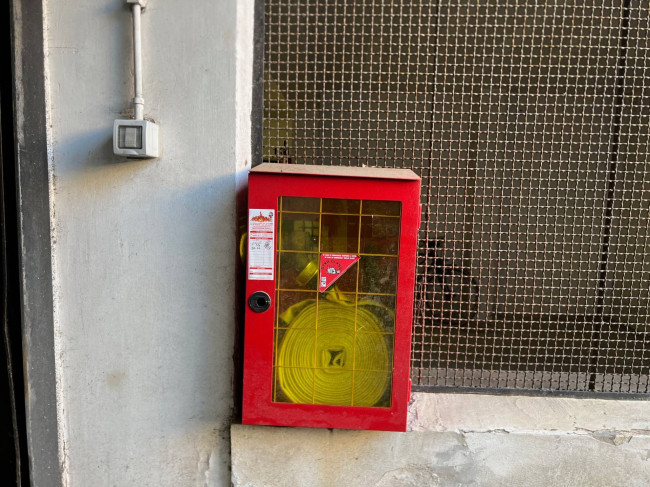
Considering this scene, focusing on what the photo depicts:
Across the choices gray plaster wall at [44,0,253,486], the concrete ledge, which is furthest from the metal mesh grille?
gray plaster wall at [44,0,253,486]

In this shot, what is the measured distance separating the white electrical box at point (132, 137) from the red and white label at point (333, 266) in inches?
41.0

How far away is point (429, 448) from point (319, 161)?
176 centimetres

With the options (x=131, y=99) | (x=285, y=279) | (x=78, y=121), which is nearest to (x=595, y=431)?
(x=285, y=279)

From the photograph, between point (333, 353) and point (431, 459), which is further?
point (431, 459)

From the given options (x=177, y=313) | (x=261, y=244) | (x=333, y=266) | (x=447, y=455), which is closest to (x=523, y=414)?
(x=447, y=455)

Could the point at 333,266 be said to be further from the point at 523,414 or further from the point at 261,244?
the point at 523,414

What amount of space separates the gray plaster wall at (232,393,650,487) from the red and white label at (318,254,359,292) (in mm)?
901

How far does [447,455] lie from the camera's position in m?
2.51

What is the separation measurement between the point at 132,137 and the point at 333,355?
1474 mm

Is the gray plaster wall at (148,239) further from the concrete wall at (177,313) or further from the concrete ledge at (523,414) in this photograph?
the concrete ledge at (523,414)

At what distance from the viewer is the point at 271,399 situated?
7.50 feet

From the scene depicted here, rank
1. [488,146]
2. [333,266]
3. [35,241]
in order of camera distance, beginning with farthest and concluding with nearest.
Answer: [488,146], [35,241], [333,266]

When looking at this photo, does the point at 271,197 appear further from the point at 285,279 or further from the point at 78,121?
the point at 78,121

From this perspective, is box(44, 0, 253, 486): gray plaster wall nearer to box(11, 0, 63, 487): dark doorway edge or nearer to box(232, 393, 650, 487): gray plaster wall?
box(11, 0, 63, 487): dark doorway edge
